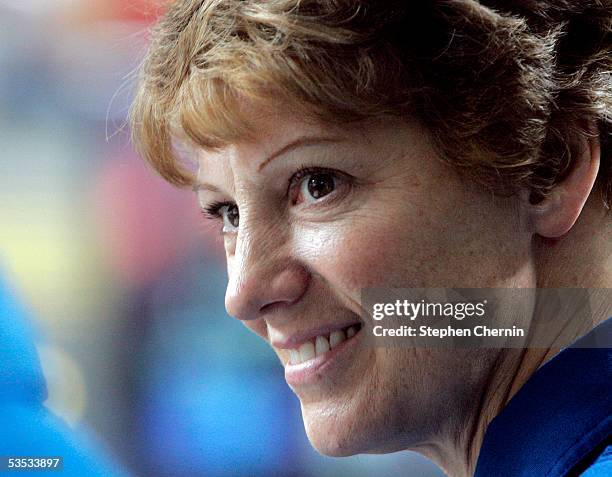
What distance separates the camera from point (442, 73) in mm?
744

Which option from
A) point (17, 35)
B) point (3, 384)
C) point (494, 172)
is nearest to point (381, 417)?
point (494, 172)

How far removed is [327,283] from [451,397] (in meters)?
0.16

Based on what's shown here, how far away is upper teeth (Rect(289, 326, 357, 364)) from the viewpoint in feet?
2.69

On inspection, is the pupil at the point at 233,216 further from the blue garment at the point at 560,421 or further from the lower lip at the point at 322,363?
the blue garment at the point at 560,421

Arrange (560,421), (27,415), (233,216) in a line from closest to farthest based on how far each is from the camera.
Result: (560,421) < (233,216) < (27,415)

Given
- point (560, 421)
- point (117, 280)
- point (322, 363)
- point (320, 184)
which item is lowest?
point (560, 421)

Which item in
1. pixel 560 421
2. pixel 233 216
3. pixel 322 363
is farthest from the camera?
pixel 233 216

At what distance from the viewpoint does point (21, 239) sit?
1368 mm

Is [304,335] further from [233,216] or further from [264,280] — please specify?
[233,216]

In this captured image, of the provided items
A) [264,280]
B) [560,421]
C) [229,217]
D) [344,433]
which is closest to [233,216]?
[229,217]

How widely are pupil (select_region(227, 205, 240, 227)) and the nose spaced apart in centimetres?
11

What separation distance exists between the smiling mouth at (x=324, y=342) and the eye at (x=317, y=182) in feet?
0.44

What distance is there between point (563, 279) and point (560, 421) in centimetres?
14

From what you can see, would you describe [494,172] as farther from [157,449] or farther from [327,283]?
[157,449]
